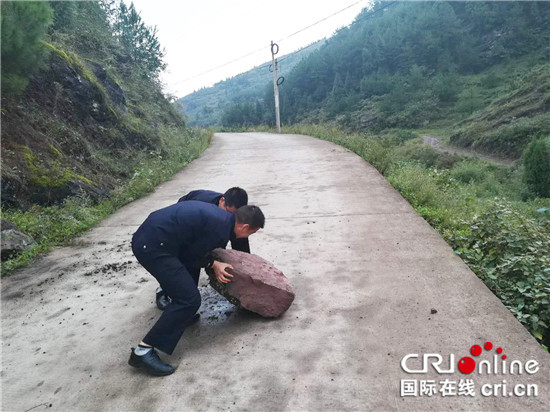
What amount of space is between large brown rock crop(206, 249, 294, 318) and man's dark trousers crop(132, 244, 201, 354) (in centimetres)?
44

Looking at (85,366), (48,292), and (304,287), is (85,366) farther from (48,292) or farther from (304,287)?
(304,287)

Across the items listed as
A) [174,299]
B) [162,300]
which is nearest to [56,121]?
[162,300]

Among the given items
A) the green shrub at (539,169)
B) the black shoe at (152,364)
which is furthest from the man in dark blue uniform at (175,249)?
the green shrub at (539,169)

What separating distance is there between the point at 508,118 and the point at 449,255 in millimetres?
29641

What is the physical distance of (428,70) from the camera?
2395 inches

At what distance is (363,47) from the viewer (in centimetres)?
7162

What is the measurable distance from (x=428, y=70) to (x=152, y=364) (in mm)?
67292

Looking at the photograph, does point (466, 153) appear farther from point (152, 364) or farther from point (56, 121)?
point (152, 364)

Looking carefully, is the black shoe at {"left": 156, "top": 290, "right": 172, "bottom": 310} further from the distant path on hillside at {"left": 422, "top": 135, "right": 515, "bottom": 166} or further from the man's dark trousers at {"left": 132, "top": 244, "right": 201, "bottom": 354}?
the distant path on hillside at {"left": 422, "top": 135, "right": 515, "bottom": 166}

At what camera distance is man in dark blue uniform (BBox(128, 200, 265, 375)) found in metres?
2.71

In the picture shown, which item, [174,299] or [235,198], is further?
[235,198]

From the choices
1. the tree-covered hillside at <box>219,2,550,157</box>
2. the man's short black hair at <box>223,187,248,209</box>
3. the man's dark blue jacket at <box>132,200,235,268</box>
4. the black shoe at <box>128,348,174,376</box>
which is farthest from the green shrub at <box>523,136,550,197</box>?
the black shoe at <box>128,348,174,376</box>

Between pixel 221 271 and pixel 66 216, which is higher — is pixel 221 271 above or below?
above

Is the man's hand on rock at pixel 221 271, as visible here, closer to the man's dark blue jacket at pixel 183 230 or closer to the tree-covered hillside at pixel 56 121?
the man's dark blue jacket at pixel 183 230
